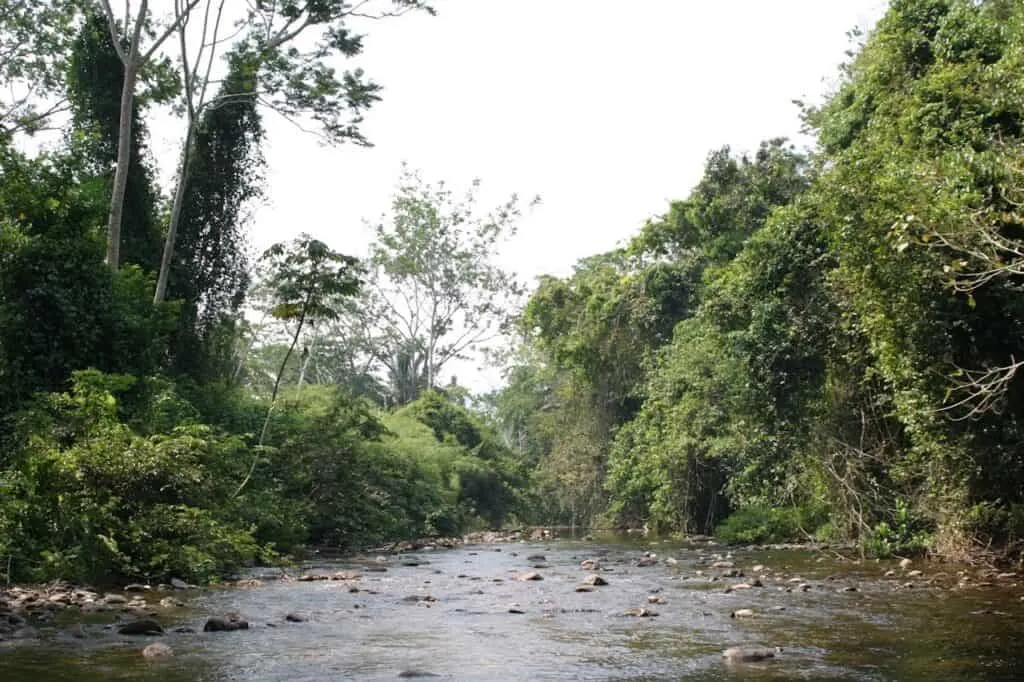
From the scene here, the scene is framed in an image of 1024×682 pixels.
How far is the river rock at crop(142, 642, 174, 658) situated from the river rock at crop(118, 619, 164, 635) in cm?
80

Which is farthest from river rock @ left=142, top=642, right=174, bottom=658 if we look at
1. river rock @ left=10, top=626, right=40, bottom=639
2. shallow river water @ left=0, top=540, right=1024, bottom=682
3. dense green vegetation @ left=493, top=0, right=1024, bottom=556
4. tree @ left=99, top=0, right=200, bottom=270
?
tree @ left=99, top=0, right=200, bottom=270

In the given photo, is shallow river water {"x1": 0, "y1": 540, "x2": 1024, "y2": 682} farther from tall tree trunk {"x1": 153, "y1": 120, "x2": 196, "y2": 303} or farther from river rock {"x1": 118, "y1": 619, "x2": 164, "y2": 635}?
tall tree trunk {"x1": 153, "y1": 120, "x2": 196, "y2": 303}

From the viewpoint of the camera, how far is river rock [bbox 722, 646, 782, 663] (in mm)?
6035

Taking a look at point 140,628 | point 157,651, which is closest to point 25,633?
point 140,628

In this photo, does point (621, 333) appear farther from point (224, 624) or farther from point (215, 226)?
point (224, 624)

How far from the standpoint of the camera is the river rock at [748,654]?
6035 mm

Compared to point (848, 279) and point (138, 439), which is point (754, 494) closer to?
point (848, 279)

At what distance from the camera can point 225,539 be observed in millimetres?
10836

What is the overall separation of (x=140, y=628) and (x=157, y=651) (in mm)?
995

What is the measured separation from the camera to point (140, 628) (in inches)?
267

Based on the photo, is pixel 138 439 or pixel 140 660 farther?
pixel 138 439

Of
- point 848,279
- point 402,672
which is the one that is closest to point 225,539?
point 402,672

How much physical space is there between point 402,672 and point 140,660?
5.58ft

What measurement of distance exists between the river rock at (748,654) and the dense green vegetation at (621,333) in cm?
348
